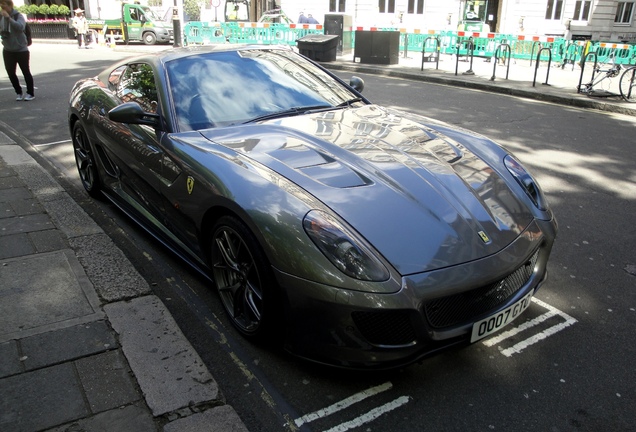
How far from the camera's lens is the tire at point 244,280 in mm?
2584

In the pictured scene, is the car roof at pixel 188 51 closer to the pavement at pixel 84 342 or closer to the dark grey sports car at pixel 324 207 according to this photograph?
the dark grey sports car at pixel 324 207

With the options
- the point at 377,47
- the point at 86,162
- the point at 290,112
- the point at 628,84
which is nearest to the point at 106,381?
the point at 290,112

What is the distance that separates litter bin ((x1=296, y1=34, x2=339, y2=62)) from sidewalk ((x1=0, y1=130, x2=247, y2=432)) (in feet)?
50.6

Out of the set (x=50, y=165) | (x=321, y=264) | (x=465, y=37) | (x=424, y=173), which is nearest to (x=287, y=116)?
(x=424, y=173)

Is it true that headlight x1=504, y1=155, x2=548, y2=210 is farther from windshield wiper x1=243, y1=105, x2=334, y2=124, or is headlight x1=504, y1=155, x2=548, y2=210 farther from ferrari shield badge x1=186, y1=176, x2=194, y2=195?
ferrari shield badge x1=186, y1=176, x2=194, y2=195

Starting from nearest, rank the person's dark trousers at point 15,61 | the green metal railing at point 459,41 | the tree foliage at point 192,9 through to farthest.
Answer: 1. the person's dark trousers at point 15,61
2. the green metal railing at point 459,41
3. the tree foliage at point 192,9

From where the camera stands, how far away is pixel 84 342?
2.81m

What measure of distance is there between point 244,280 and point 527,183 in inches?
68.8

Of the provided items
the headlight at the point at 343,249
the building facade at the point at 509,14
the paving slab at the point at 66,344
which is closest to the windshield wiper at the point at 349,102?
the headlight at the point at 343,249

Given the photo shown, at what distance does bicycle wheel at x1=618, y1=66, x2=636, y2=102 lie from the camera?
37.2 ft

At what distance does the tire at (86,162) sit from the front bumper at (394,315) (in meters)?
3.10

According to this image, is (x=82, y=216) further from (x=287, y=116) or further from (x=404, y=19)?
(x=404, y=19)

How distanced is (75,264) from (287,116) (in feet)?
5.71

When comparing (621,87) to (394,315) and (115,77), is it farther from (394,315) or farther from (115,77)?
(394,315)
